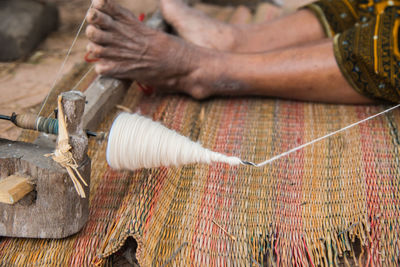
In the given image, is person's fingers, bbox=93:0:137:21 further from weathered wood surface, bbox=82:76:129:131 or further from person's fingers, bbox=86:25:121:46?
weathered wood surface, bbox=82:76:129:131

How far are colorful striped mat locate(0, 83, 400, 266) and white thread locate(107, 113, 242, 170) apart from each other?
0.39 feet

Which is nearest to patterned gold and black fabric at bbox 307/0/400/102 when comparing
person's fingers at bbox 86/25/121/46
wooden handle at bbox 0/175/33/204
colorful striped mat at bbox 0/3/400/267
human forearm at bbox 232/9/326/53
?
colorful striped mat at bbox 0/3/400/267

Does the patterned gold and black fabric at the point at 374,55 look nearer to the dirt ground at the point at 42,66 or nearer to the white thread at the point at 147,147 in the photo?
the white thread at the point at 147,147

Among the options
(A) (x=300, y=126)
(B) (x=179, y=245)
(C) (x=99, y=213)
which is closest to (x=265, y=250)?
(B) (x=179, y=245)

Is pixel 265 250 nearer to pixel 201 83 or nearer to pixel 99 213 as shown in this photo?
pixel 99 213

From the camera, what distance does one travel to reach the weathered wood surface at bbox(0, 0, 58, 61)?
2.36 meters

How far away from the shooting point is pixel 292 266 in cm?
113

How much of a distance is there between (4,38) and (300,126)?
1713 mm

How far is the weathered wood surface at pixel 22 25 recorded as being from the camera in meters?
2.36

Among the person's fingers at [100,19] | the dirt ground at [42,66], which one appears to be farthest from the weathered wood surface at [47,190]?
the person's fingers at [100,19]

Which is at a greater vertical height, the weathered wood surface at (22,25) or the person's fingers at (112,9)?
the person's fingers at (112,9)

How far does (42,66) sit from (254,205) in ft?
4.87

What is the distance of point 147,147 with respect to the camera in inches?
45.6

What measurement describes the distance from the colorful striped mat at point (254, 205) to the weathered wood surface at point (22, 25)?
1.07m
